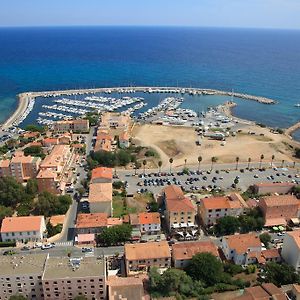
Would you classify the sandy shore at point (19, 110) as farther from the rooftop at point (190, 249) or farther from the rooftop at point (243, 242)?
the rooftop at point (243, 242)

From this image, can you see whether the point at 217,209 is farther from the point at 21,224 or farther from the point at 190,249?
the point at 21,224

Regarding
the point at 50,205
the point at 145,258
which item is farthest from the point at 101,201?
the point at 145,258

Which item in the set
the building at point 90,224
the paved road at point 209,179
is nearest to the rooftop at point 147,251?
the building at point 90,224

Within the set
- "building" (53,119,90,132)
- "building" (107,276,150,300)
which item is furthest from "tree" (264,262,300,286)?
"building" (53,119,90,132)

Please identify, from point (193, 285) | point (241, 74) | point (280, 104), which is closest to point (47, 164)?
point (193, 285)

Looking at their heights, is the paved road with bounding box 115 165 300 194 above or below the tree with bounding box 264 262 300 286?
below

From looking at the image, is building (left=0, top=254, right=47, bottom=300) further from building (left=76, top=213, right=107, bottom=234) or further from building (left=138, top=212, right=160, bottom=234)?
building (left=138, top=212, right=160, bottom=234)
